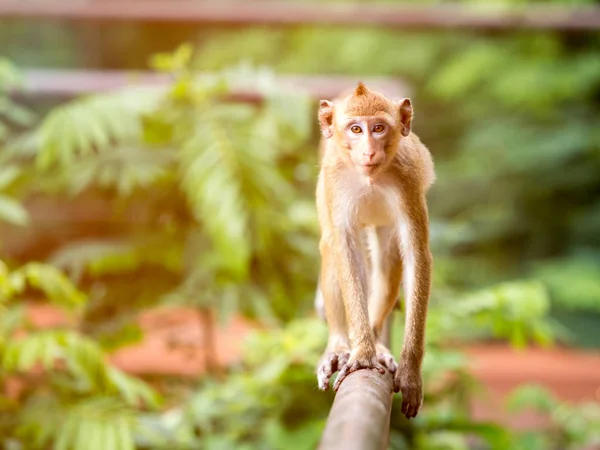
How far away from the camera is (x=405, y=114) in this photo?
4.03ft

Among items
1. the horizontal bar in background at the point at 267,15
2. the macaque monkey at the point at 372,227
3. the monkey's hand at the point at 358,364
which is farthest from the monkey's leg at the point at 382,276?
the horizontal bar in background at the point at 267,15

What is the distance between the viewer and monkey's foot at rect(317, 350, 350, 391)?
1349mm

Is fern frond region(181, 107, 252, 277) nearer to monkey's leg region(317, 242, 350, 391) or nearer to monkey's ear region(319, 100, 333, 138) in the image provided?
monkey's leg region(317, 242, 350, 391)

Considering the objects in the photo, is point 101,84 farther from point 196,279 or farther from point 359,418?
point 359,418

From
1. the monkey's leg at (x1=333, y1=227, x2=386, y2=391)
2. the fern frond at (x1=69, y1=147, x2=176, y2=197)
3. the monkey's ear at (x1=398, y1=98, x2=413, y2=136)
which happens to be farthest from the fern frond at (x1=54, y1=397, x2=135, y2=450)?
the monkey's ear at (x1=398, y1=98, x2=413, y2=136)

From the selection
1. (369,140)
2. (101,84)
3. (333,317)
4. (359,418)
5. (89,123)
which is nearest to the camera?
(359,418)

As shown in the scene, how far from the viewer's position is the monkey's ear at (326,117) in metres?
1.31

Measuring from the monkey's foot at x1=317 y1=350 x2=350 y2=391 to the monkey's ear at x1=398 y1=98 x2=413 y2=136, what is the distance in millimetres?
417

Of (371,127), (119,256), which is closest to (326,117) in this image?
(371,127)

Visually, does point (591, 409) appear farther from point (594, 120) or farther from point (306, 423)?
point (594, 120)

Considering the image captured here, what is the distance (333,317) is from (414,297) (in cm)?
21

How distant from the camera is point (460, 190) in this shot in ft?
19.3

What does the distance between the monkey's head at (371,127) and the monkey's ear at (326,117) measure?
0.05 meters

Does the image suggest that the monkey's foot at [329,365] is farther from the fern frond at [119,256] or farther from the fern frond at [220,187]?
the fern frond at [119,256]
